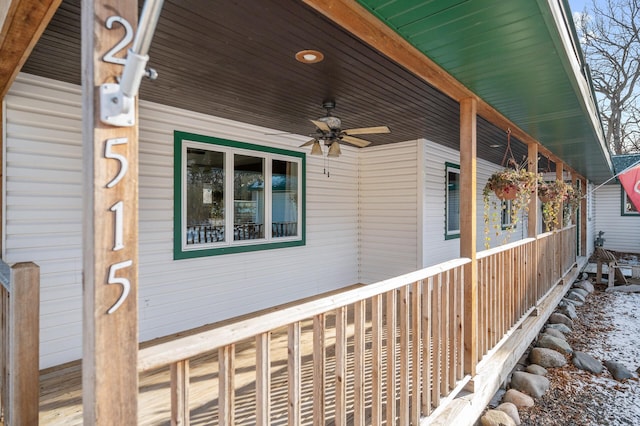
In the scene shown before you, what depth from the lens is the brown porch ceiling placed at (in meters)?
2.13

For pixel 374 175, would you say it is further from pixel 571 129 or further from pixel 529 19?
pixel 529 19

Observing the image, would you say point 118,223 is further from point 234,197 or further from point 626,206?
point 626,206

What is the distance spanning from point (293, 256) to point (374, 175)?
86.1 inches

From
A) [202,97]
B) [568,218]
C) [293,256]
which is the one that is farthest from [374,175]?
[568,218]

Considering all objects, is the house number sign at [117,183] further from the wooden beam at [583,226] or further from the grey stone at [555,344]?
the wooden beam at [583,226]

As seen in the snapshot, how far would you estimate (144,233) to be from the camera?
3.77 meters

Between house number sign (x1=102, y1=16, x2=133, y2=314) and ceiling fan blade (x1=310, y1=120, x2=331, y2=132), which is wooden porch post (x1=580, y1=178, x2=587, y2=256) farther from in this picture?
house number sign (x1=102, y1=16, x2=133, y2=314)

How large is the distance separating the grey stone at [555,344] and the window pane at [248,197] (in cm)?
390

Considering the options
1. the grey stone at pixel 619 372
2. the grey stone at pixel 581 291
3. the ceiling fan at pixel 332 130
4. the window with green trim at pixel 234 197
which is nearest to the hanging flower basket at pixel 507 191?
the ceiling fan at pixel 332 130

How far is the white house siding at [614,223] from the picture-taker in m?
12.4

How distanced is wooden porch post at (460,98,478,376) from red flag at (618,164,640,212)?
363 centimetres

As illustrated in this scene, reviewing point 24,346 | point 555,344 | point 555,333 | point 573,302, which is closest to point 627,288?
point 573,302

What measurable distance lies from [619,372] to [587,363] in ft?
0.90

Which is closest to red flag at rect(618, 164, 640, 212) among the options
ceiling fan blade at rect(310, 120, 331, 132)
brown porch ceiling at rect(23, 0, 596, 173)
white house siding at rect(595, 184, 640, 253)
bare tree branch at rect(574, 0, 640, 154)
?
brown porch ceiling at rect(23, 0, 596, 173)
